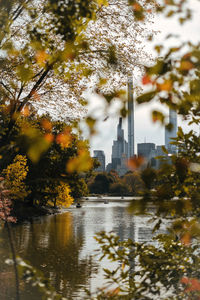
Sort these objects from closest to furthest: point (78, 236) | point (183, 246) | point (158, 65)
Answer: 1. point (158, 65)
2. point (183, 246)
3. point (78, 236)

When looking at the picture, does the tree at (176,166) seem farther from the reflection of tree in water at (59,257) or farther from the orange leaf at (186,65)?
the reflection of tree in water at (59,257)

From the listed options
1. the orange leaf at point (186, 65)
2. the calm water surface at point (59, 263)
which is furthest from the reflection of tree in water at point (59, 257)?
the orange leaf at point (186, 65)

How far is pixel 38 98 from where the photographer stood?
9820mm

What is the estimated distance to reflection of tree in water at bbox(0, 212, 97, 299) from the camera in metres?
11.7

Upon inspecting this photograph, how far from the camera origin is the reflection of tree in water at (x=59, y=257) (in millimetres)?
11680

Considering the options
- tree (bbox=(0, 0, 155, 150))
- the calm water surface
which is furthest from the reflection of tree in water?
tree (bbox=(0, 0, 155, 150))

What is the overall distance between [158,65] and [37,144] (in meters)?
0.90

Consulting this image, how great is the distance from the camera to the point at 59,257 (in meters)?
16.1

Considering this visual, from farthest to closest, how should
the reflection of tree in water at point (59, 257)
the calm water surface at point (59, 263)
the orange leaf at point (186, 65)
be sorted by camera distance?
the reflection of tree in water at point (59, 257)
the calm water surface at point (59, 263)
the orange leaf at point (186, 65)

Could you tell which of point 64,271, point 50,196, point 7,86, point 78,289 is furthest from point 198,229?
point 50,196

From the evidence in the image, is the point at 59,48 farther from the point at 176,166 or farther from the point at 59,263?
the point at 59,263

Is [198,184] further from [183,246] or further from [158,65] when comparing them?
[158,65]

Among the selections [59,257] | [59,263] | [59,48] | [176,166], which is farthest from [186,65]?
[59,257]

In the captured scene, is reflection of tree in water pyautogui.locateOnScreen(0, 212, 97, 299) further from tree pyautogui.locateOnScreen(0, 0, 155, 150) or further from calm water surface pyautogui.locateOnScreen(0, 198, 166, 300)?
tree pyautogui.locateOnScreen(0, 0, 155, 150)
